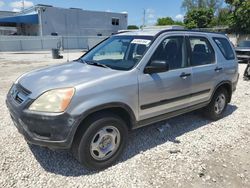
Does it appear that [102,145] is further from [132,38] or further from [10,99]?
[132,38]

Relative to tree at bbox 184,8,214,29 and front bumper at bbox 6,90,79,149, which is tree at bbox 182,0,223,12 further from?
front bumper at bbox 6,90,79,149

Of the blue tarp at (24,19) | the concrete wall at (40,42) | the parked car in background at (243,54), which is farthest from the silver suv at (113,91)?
the blue tarp at (24,19)

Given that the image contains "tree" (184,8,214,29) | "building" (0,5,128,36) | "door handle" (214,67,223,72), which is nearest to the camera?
"door handle" (214,67,223,72)

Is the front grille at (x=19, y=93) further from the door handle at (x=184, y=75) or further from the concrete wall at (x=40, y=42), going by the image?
the concrete wall at (x=40, y=42)

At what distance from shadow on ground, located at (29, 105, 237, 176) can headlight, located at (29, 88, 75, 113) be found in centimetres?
97

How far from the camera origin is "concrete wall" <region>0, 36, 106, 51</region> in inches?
1024

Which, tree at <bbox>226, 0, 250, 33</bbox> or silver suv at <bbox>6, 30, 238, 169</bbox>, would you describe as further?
tree at <bbox>226, 0, 250, 33</bbox>

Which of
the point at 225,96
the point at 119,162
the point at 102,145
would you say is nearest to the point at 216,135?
the point at 225,96

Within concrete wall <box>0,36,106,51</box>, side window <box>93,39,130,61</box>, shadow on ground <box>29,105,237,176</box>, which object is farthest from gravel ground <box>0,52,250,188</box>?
concrete wall <box>0,36,106,51</box>

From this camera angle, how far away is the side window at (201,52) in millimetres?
4339

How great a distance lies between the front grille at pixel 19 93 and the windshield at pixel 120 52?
3.77 feet

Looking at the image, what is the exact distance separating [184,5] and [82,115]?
64058 millimetres

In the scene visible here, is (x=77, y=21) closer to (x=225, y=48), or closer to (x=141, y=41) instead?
(x=225, y=48)

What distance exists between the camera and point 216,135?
449 centimetres
